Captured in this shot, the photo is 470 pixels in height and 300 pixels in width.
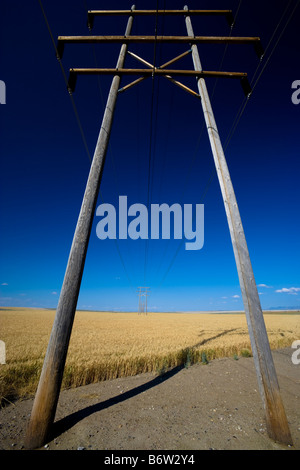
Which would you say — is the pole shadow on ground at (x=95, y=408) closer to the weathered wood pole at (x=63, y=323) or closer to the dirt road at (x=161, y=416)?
the dirt road at (x=161, y=416)

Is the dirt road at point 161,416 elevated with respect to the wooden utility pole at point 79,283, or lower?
lower

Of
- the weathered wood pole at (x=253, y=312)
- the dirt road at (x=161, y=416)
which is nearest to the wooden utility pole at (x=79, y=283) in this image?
the weathered wood pole at (x=253, y=312)

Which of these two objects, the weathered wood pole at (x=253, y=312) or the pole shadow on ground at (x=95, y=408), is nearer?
the weathered wood pole at (x=253, y=312)

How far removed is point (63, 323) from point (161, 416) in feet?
9.82

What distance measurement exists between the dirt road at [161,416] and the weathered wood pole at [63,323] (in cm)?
38

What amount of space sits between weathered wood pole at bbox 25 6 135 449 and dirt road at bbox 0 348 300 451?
14.8 inches

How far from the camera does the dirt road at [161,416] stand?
10.6ft

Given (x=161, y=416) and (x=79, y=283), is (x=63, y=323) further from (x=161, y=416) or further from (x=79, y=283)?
(x=161, y=416)

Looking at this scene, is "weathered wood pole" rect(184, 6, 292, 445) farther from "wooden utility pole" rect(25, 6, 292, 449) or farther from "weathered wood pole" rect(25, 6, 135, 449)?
"weathered wood pole" rect(25, 6, 135, 449)

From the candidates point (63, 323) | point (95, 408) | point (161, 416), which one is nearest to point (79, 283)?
point (63, 323)

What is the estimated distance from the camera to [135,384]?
637cm

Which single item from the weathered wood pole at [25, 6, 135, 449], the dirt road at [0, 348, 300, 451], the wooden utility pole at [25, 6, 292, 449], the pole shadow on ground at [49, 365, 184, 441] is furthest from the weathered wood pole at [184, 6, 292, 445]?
the pole shadow on ground at [49, 365, 184, 441]

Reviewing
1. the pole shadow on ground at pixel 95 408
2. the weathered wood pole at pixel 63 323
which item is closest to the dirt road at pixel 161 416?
the pole shadow on ground at pixel 95 408
